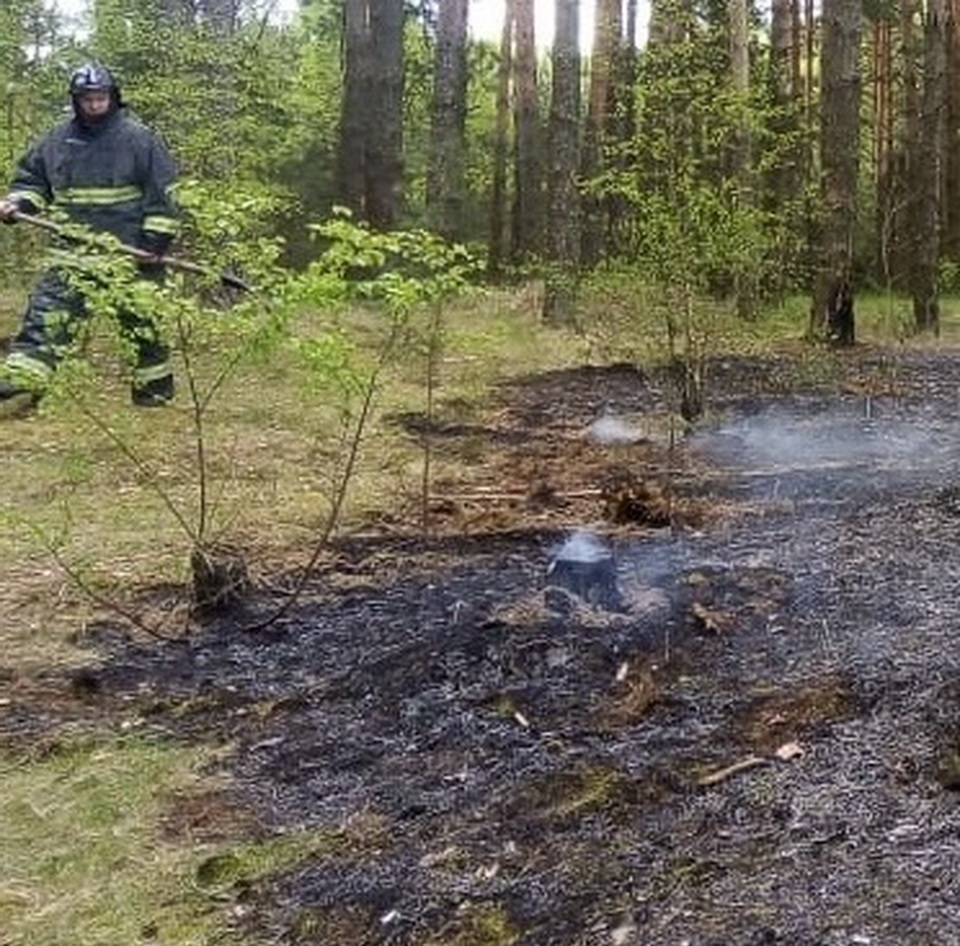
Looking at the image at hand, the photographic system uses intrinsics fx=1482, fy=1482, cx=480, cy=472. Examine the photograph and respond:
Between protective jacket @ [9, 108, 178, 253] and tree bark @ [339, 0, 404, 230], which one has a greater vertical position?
tree bark @ [339, 0, 404, 230]

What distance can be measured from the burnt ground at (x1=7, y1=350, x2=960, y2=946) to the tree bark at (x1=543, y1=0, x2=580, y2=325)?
6.23m

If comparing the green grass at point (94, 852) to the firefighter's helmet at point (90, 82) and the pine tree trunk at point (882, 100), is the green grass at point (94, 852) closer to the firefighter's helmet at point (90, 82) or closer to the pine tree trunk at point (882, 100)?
the firefighter's helmet at point (90, 82)

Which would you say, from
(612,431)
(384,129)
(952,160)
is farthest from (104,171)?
(952,160)

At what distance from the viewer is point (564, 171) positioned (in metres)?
13.2

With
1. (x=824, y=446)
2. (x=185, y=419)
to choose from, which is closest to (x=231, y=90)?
(x=185, y=419)

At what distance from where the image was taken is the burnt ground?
10.3ft

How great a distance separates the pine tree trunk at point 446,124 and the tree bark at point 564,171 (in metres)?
1.98

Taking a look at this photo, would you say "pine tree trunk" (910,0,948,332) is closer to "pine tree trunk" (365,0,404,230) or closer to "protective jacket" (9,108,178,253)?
"pine tree trunk" (365,0,404,230)

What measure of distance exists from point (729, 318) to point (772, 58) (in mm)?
6924

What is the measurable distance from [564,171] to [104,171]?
5101 millimetres

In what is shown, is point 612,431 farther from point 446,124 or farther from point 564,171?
point 446,124

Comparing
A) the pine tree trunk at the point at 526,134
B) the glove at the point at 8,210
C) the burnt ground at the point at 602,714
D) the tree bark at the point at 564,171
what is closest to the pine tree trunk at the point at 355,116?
the pine tree trunk at the point at 526,134

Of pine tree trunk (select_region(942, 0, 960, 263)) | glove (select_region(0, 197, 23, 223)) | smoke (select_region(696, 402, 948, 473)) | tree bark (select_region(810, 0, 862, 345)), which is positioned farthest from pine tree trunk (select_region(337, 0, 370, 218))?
pine tree trunk (select_region(942, 0, 960, 263))

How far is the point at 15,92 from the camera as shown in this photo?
14914 mm
